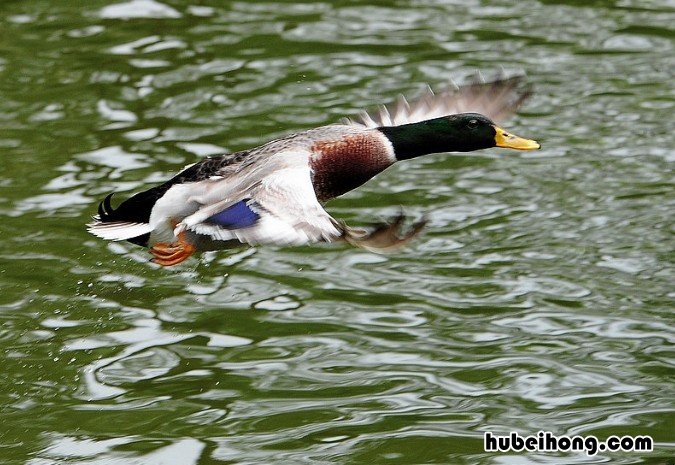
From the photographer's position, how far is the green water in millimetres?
6773

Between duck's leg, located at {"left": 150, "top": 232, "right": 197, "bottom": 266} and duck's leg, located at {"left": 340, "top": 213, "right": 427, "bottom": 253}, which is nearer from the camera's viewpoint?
duck's leg, located at {"left": 340, "top": 213, "right": 427, "bottom": 253}

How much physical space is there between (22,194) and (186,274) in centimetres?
147

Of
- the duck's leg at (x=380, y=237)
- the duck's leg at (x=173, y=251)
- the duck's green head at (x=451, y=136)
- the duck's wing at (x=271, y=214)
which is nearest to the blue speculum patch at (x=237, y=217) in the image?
the duck's wing at (x=271, y=214)

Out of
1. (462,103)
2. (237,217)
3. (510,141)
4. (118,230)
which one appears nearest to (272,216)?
(237,217)

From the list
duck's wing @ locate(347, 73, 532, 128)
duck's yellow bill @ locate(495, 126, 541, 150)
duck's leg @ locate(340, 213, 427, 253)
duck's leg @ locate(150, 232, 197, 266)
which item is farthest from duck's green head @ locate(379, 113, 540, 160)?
duck's leg @ locate(340, 213, 427, 253)

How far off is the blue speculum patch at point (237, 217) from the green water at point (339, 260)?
0.94 metres

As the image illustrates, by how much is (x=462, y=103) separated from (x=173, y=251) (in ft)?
7.13

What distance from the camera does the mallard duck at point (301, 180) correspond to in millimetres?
6375

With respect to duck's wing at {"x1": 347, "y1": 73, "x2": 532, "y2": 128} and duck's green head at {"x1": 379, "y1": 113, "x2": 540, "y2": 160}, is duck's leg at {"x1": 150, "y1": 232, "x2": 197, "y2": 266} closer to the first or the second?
duck's green head at {"x1": 379, "y1": 113, "x2": 540, "y2": 160}

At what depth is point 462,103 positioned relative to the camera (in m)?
8.40

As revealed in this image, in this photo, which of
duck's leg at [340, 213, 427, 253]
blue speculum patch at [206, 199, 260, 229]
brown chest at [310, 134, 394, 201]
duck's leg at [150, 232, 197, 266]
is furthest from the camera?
brown chest at [310, 134, 394, 201]

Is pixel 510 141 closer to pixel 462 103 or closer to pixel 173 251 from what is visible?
pixel 462 103

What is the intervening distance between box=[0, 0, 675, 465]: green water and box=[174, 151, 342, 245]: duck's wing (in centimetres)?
92

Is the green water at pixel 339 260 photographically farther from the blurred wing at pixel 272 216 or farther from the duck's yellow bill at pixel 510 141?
the blurred wing at pixel 272 216
